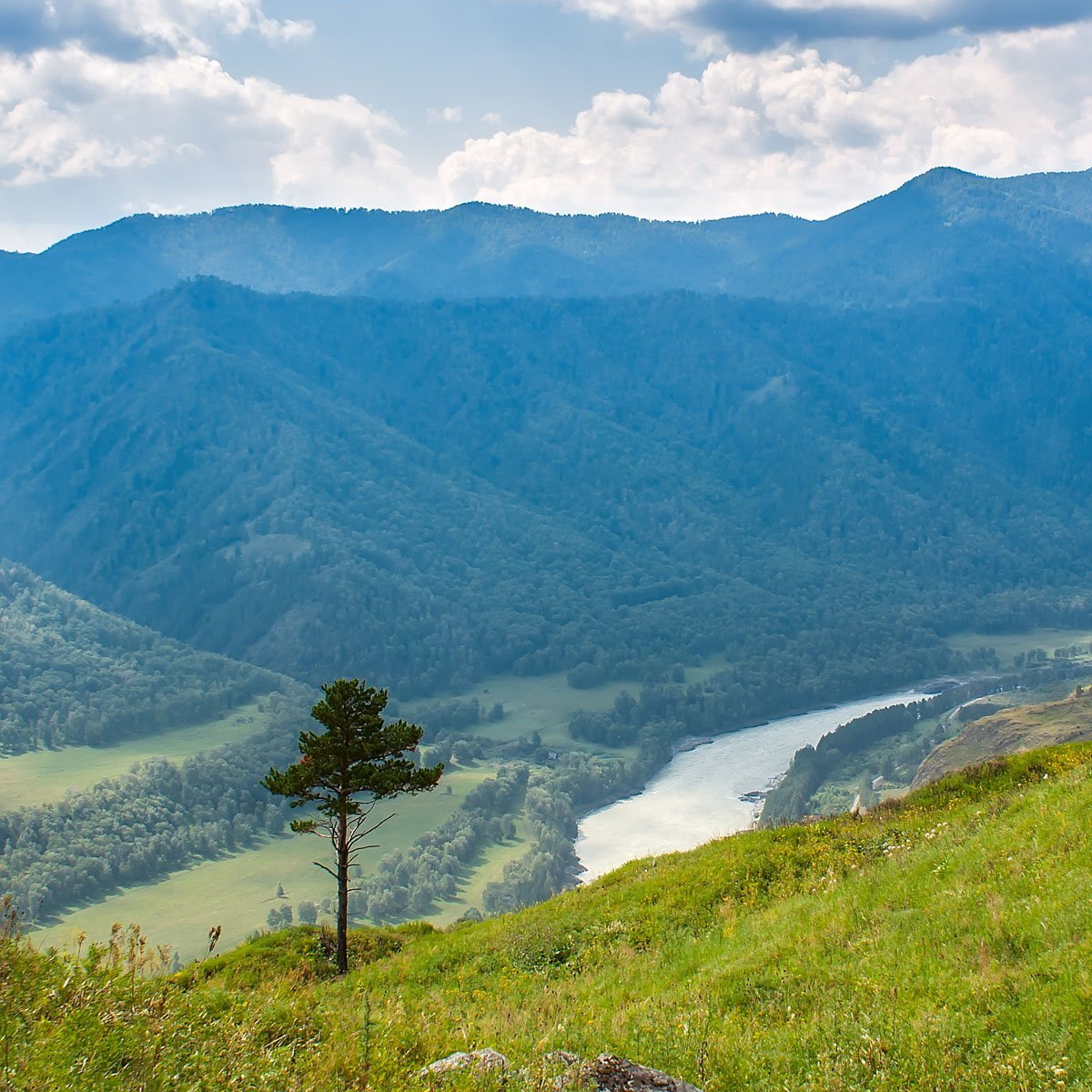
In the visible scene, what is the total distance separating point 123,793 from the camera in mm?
138875

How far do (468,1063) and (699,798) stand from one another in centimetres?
13984

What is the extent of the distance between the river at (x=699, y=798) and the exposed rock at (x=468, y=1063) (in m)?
93.7

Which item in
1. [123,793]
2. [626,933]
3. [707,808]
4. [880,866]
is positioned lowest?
[707,808]

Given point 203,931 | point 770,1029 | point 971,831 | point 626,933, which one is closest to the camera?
point 770,1029

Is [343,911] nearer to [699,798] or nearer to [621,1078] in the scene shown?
[621,1078]

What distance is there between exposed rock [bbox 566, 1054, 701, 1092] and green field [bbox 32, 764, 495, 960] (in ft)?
300

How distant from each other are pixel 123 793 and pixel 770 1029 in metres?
141

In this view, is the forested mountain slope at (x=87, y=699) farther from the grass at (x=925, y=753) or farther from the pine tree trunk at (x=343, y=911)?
the pine tree trunk at (x=343, y=911)

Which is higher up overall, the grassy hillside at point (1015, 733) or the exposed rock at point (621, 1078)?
the exposed rock at point (621, 1078)

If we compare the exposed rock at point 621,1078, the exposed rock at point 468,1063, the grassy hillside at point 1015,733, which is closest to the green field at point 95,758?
the grassy hillside at point 1015,733

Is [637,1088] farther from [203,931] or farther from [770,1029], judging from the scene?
[203,931]

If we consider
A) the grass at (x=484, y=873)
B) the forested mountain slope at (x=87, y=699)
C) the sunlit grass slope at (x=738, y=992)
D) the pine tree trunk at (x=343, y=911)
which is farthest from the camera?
the forested mountain slope at (x=87, y=699)

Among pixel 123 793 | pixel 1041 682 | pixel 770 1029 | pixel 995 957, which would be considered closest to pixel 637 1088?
pixel 770 1029

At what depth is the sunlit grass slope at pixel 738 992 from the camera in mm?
12625
